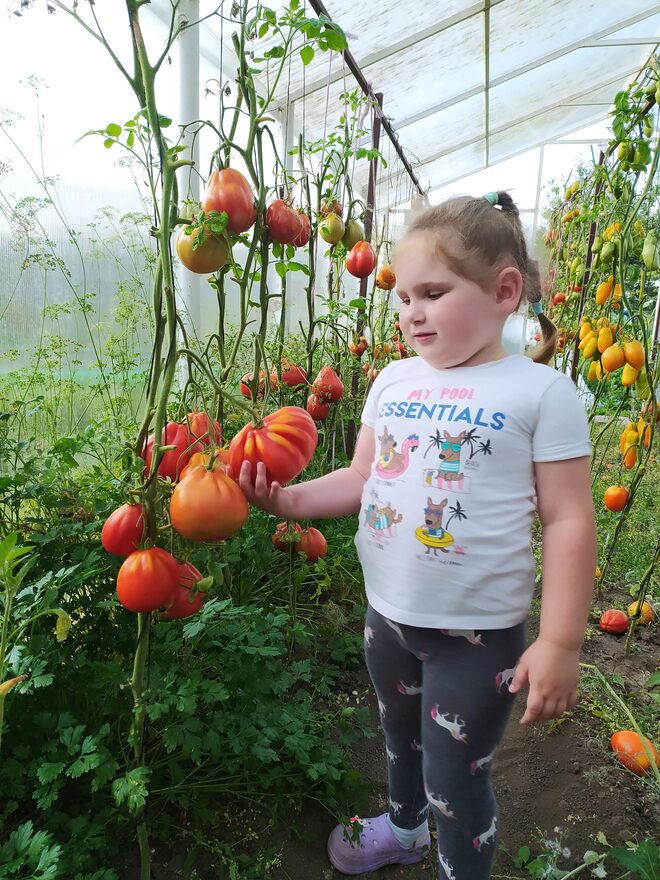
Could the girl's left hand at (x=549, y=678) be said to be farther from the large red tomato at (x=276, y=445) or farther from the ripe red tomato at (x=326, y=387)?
the ripe red tomato at (x=326, y=387)

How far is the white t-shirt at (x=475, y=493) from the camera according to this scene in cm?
80

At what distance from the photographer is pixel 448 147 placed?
6637mm

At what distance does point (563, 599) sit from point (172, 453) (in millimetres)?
535

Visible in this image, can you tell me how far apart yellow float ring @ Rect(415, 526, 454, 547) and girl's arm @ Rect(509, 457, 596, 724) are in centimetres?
13

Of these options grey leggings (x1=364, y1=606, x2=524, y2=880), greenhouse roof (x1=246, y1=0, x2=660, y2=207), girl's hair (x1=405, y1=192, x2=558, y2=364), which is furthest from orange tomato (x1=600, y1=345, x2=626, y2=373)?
greenhouse roof (x1=246, y1=0, x2=660, y2=207)

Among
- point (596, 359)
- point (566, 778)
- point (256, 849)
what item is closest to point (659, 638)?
point (566, 778)

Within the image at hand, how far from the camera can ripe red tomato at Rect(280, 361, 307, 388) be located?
154 centimetres

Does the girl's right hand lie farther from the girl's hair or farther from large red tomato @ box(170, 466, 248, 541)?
the girl's hair

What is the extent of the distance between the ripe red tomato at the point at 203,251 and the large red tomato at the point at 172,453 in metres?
0.21

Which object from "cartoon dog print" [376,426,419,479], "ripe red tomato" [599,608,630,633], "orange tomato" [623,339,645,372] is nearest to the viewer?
"cartoon dog print" [376,426,419,479]

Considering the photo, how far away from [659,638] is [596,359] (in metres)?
0.94

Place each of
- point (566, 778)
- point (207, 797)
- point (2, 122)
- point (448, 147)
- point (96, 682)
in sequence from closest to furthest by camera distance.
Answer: point (96, 682)
point (207, 797)
point (566, 778)
point (2, 122)
point (448, 147)

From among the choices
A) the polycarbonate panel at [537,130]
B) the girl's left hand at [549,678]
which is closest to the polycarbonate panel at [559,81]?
the polycarbonate panel at [537,130]

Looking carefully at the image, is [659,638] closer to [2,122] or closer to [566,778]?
[566,778]
